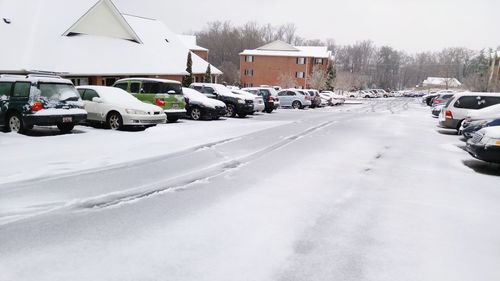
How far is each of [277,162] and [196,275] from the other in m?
6.17

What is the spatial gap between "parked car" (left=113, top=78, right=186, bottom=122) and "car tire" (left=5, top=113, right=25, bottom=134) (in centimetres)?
528

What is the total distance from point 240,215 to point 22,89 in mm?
9715

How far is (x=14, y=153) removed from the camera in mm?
9969

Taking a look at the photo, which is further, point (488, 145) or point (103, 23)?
point (103, 23)

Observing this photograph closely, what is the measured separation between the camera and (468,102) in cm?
1753

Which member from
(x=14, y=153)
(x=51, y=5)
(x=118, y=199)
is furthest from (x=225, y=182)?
(x=51, y=5)

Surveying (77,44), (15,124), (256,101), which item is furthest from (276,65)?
(15,124)

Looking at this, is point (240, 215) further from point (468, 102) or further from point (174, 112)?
point (468, 102)

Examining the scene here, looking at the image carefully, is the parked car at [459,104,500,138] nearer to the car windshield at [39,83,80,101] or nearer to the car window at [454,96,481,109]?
the car window at [454,96,481,109]

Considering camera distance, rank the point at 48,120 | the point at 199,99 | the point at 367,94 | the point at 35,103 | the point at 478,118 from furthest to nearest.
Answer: the point at 367,94 → the point at 199,99 → the point at 478,118 → the point at 48,120 → the point at 35,103

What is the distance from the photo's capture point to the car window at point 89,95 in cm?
1512

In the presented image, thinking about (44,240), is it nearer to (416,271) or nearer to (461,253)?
(416,271)

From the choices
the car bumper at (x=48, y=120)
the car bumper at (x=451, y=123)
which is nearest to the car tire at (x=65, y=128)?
the car bumper at (x=48, y=120)

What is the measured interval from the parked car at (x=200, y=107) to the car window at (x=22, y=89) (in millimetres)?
7942
